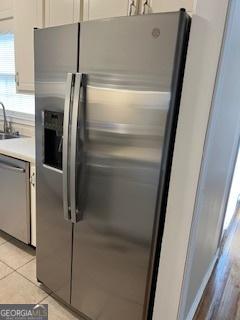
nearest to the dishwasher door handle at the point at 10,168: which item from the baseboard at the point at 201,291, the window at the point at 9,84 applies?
the window at the point at 9,84

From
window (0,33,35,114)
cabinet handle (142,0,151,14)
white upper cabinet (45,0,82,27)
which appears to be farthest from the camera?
window (0,33,35,114)

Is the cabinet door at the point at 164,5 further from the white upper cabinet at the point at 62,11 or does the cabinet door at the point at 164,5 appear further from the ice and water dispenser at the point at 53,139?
the ice and water dispenser at the point at 53,139

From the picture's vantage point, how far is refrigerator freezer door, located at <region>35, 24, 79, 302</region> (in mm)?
1331

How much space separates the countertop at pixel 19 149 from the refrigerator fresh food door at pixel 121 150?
0.77 metres

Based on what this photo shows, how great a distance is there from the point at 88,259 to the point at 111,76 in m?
1.04

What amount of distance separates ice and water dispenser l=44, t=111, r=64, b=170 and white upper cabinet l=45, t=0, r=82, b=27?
0.73 meters

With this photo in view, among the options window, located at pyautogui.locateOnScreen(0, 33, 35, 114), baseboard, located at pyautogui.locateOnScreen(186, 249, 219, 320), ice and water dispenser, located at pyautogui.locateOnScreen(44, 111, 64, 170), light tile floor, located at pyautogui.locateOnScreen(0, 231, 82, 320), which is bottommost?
light tile floor, located at pyautogui.locateOnScreen(0, 231, 82, 320)

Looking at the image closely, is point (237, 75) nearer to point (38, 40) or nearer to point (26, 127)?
point (38, 40)

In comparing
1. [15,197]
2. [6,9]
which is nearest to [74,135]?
[15,197]

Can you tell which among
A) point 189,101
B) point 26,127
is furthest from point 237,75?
point 26,127

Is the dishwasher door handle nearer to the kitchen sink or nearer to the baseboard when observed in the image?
the kitchen sink

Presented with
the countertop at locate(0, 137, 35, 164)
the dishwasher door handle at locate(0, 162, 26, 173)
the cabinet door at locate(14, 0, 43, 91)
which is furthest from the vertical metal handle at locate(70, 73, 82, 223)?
the cabinet door at locate(14, 0, 43, 91)

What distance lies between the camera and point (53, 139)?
1570 mm

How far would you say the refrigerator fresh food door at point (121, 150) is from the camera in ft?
3.46
